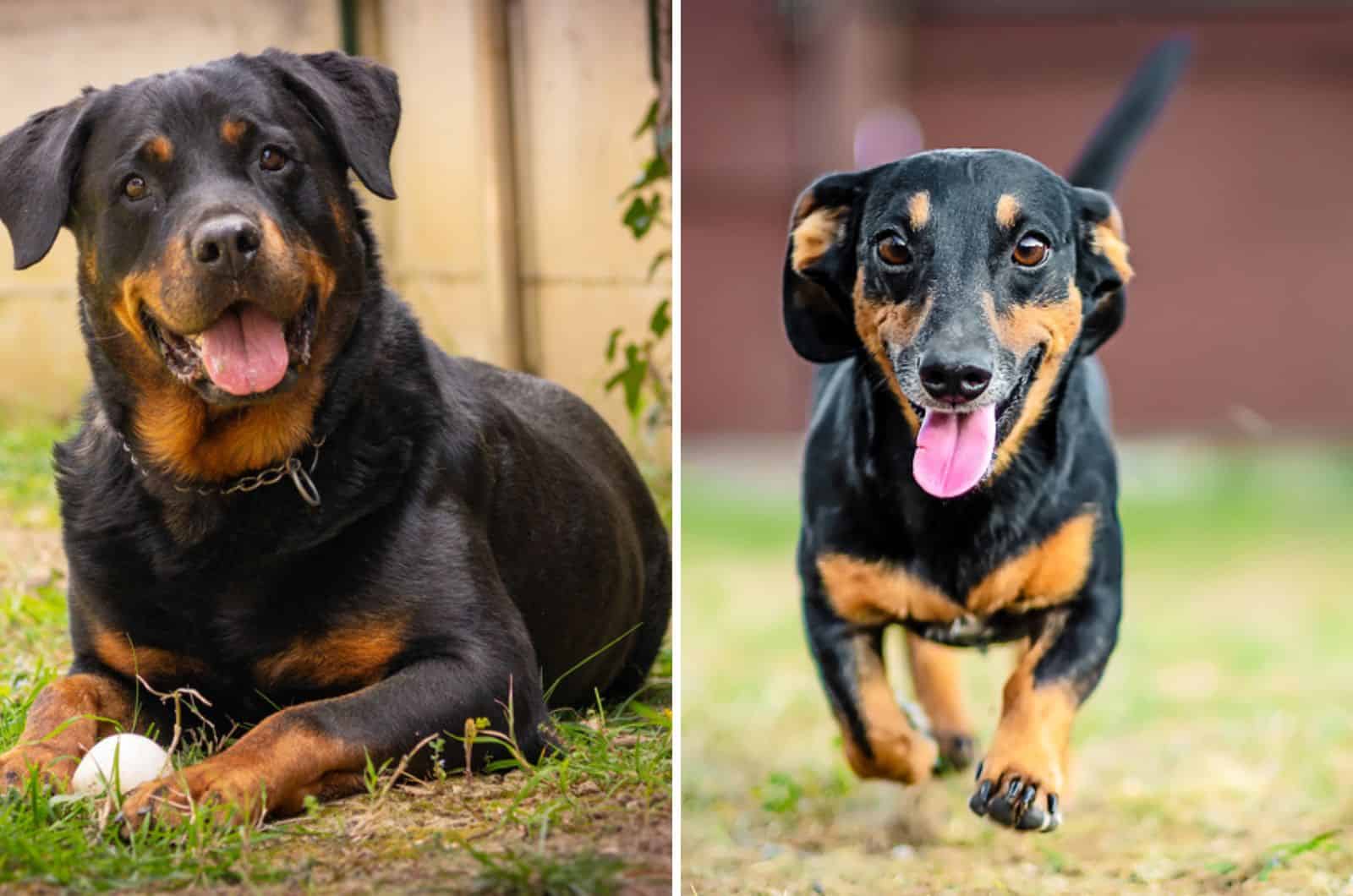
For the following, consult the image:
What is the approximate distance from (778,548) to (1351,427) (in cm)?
615

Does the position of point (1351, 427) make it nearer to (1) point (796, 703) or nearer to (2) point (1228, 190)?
(2) point (1228, 190)

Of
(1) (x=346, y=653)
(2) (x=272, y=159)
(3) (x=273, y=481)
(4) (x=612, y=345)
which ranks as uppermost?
(2) (x=272, y=159)

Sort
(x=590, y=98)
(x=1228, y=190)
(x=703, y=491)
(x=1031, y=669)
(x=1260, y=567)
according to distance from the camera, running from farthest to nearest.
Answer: (x=1228, y=190), (x=703, y=491), (x=1260, y=567), (x=590, y=98), (x=1031, y=669)

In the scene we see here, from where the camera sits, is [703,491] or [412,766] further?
[703,491]

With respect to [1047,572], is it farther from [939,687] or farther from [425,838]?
[425,838]

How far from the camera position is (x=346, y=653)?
10.4ft

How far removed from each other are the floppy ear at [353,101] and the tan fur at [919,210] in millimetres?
1014

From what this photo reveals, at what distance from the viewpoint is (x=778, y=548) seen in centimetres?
941

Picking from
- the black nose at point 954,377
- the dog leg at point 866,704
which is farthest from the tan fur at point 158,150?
the dog leg at point 866,704

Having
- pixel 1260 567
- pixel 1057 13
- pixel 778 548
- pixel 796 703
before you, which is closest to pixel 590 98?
pixel 796 703

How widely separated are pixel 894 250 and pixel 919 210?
0.10 m

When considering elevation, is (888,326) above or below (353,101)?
below

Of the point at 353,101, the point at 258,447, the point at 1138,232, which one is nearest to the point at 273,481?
the point at 258,447

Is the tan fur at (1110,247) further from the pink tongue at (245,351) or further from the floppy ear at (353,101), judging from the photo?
the pink tongue at (245,351)
